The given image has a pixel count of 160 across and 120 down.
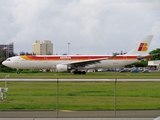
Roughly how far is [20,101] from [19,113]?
4.67 meters

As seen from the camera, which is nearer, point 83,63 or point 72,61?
point 83,63

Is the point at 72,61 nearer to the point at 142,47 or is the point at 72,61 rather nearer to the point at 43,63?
the point at 43,63

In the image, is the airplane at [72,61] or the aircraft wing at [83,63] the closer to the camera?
the aircraft wing at [83,63]

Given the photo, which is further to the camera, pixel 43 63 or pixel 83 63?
pixel 43 63

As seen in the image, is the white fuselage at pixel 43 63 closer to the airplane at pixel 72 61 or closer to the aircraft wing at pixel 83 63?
the airplane at pixel 72 61

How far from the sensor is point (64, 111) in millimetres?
17766

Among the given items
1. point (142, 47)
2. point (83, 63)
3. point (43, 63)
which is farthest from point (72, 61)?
point (142, 47)

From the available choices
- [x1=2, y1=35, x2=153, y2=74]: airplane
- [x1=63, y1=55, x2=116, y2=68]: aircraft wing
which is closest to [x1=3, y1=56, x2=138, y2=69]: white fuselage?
[x1=2, y1=35, x2=153, y2=74]: airplane

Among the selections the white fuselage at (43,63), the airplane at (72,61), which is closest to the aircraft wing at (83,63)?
the airplane at (72,61)

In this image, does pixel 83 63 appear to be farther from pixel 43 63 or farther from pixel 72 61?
pixel 43 63

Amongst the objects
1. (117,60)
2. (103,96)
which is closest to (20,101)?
(103,96)

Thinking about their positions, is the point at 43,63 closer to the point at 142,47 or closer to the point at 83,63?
the point at 83,63

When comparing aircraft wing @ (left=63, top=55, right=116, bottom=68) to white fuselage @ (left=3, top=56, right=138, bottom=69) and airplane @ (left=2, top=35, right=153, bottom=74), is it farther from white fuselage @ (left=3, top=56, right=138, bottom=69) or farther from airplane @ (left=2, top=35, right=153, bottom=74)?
white fuselage @ (left=3, top=56, right=138, bottom=69)

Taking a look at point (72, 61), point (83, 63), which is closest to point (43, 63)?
point (72, 61)
